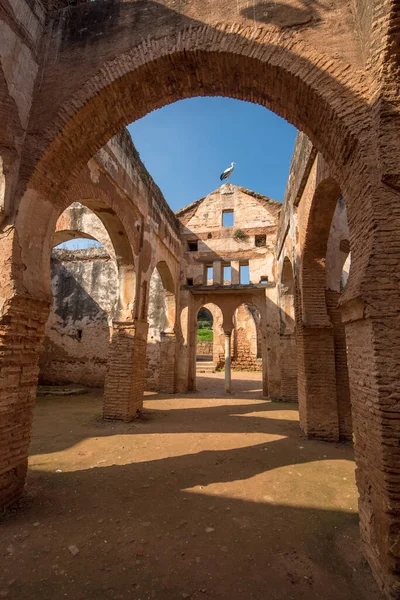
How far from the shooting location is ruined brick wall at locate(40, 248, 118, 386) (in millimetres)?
13047

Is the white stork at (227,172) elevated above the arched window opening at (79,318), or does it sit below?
above

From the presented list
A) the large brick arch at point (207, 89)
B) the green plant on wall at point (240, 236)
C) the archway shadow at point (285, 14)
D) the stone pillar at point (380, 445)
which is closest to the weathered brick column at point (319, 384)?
the stone pillar at point (380, 445)

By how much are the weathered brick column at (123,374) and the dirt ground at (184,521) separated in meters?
1.08

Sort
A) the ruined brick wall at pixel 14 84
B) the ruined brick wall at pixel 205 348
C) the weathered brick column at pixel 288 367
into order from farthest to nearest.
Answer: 1. the ruined brick wall at pixel 205 348
2. the weathered brick column at pixel 288 367
3. the ruined brick wall at pixel 14 84

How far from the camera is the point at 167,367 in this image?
40.7 ft

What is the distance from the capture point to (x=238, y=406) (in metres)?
10.2

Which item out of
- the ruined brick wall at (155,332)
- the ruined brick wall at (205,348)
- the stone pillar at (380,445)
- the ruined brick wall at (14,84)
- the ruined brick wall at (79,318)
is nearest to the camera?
the stone pillar at (380,445)

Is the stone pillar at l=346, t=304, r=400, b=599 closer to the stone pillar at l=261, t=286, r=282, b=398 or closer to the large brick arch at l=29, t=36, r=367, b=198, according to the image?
the large brick arch at l=29, t=36, r=367, b=198

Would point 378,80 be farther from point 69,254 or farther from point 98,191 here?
point 69,254

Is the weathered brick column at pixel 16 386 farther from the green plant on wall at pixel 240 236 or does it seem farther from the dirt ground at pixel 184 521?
the green plant on wall at pixel 240 236

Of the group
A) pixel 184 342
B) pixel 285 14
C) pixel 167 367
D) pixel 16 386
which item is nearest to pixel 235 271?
pixel 184 342

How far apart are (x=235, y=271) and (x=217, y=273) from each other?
32.7 inches

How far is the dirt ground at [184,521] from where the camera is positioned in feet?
7.52

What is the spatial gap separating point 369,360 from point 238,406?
27.2ft
